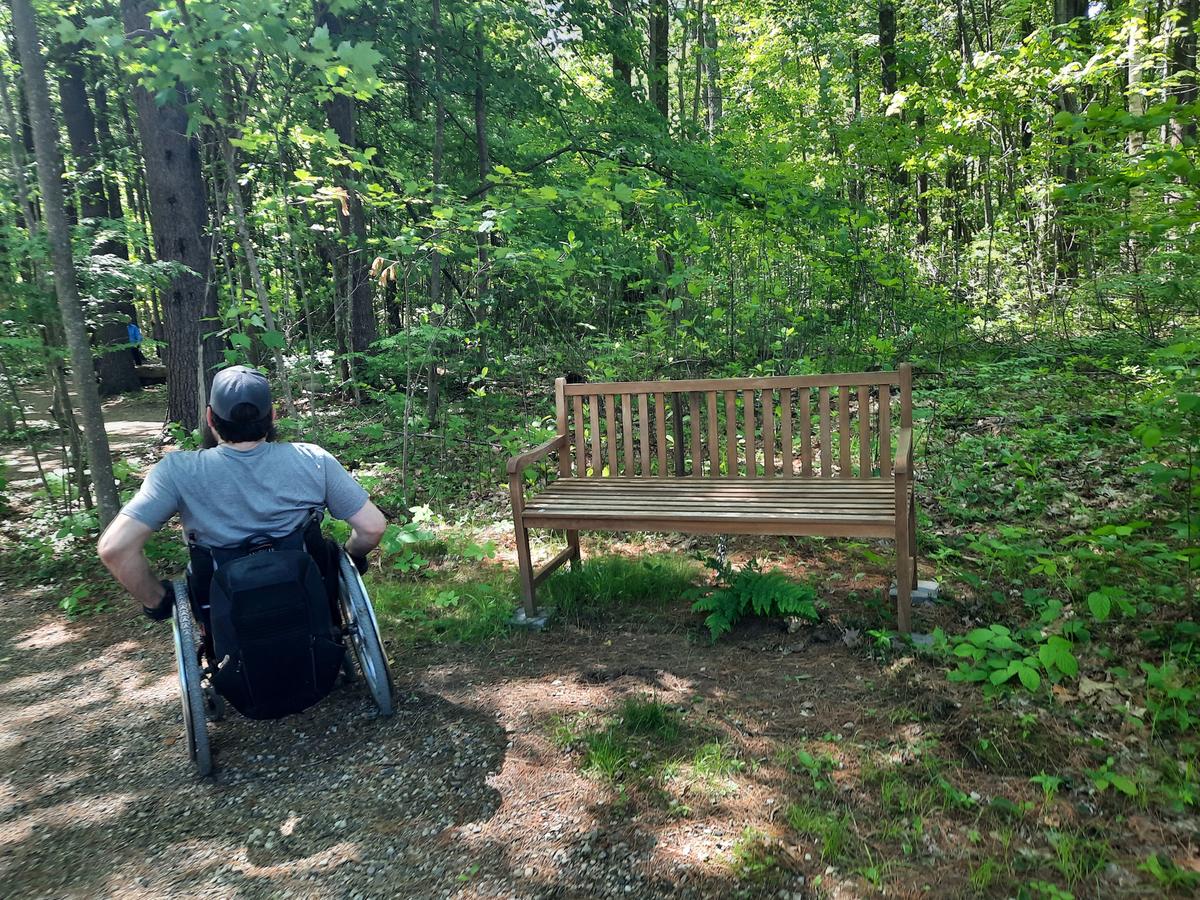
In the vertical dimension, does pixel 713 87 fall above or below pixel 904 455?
above

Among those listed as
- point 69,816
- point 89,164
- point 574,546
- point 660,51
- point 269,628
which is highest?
point 660,51

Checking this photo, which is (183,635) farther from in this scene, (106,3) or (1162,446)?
(106,3)

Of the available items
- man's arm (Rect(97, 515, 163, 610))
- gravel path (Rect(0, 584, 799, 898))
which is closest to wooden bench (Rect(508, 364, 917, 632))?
gravel path (Rect(0, 584, 799, 898))

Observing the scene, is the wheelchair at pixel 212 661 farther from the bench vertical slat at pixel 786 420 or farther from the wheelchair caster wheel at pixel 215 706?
the bench vertical slat at pixel 786 420

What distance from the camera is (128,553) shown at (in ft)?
8.59

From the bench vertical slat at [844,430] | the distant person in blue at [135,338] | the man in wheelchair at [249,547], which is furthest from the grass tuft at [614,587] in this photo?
the distant person in blue at [135,338]

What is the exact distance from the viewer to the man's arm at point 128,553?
102 inches

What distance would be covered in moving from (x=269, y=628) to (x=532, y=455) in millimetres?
1829

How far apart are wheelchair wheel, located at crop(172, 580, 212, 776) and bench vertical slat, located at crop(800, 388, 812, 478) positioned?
3.06 meters

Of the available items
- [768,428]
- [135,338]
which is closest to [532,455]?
[768,428]

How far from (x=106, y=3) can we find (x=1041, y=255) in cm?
1169

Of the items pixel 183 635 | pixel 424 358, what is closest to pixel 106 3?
pixel 424 358

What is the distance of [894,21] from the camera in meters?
12.6

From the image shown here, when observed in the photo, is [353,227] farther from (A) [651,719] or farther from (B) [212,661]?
(A) [651,719]
